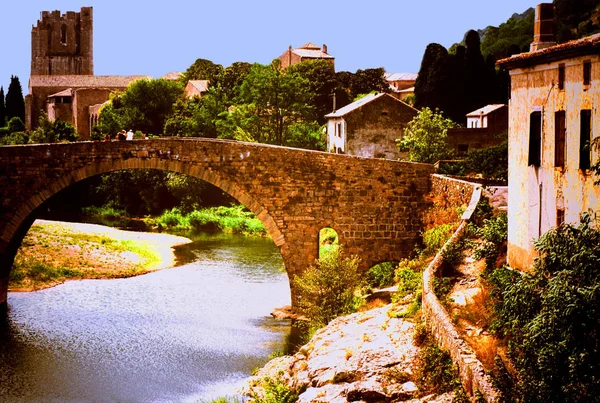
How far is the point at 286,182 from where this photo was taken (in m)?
26.3

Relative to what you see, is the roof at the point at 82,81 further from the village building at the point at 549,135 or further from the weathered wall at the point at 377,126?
the village building at the point at 549,135

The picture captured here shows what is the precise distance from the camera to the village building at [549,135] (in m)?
12.9

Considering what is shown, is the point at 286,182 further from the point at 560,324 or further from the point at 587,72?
the point at 560,324

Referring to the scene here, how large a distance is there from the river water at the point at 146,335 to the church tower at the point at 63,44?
7601 cm

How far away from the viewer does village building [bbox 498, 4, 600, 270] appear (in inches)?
510

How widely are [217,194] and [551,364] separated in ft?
143

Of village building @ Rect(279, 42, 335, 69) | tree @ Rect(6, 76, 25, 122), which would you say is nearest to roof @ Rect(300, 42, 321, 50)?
village building @ Rect(279, 42, 335, 69)

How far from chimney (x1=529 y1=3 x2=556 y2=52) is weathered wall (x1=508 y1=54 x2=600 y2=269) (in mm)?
609

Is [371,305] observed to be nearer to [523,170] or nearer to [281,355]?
[281,355]

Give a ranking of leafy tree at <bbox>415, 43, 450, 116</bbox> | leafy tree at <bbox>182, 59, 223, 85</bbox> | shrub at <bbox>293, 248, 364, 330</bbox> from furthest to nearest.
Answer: leafy tree at <bbox>182, 59, 223, 85</bbox> < leafy tree at <bbox>415, 43, 450, 116</bbox> < shrub at <bbox>293, 248, 364, 330</bbox>

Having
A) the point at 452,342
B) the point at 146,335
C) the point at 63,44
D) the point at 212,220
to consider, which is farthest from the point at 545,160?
the point at 63,44

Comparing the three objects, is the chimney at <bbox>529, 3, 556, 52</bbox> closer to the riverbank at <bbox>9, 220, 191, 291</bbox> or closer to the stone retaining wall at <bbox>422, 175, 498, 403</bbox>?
the stone retaining wall at <bbox>422, 175, 498, 403</bbox>

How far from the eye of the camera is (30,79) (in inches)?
3556

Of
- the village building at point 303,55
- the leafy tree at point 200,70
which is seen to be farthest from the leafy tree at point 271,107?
the leafy tree at point 200,70
